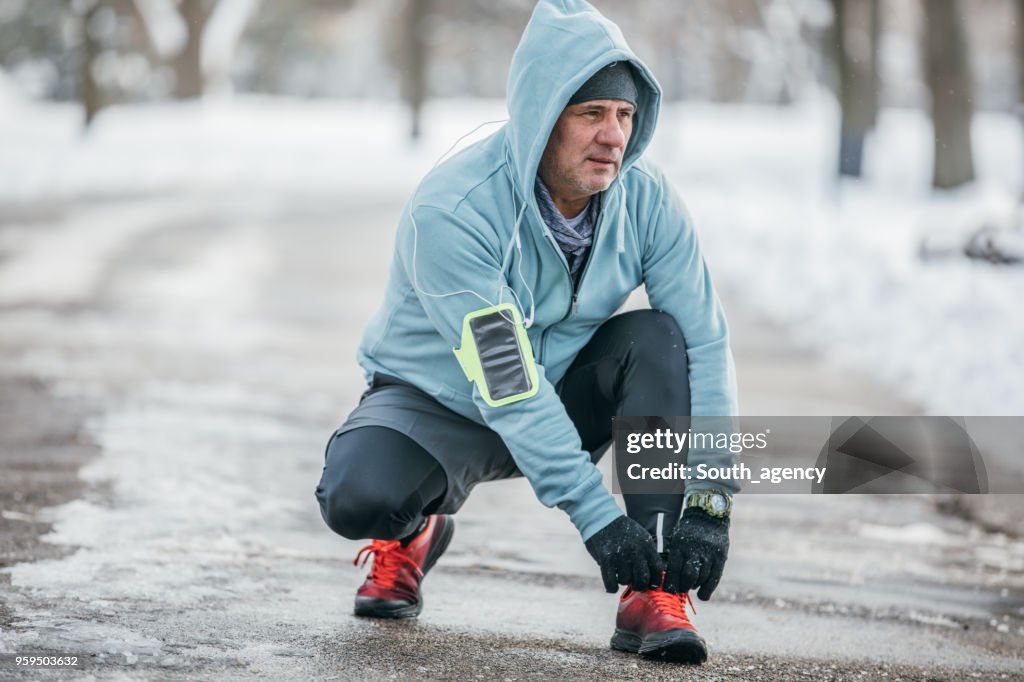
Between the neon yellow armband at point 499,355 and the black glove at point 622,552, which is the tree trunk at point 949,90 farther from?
the black glove at point 622,552

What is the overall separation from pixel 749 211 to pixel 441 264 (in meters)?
15.6

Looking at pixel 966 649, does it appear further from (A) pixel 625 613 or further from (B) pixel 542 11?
(B) pixel 542 11

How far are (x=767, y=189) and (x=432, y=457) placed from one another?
65.8 feet

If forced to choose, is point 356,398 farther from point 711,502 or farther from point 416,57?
point 416,57

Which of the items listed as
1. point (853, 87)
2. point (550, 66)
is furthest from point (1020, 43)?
point (550, 66)

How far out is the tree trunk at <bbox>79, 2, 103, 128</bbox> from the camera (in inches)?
1125

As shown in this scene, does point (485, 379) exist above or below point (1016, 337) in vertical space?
below

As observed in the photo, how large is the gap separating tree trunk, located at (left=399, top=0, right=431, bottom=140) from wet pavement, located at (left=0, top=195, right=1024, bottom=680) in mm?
23808

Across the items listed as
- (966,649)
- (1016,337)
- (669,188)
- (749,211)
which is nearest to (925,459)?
(1016,337)

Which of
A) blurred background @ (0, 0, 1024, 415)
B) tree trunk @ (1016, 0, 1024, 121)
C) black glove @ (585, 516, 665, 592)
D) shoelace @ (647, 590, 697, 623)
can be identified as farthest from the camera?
tree trunk @ (1016, 0, 1024, 121)

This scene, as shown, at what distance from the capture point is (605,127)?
3.52 m

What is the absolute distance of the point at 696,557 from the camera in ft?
11.0

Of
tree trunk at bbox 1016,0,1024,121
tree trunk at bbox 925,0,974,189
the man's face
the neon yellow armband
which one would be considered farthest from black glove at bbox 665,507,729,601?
tree trunk at bbox 925,0,974,189

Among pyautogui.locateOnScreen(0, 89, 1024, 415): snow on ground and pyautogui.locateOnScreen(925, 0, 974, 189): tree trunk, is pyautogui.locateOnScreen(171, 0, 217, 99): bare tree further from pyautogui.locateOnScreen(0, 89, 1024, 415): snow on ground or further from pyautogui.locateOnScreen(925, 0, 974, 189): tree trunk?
pyautogui.locateOnScreen(925, 0, 974, 189): tree trunk
